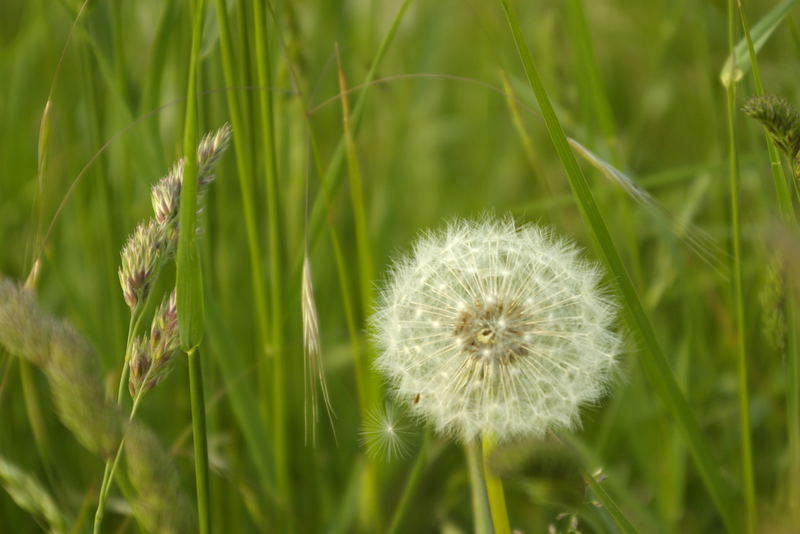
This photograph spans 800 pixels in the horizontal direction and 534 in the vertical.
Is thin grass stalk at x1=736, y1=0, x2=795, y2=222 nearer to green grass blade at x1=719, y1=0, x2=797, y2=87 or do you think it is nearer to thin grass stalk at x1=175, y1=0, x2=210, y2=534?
green grass blade at x1=719, y1=0, x2=797, y2=87

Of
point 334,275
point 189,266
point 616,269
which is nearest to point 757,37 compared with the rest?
point 616,269

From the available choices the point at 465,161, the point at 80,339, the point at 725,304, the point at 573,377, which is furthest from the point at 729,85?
the point at 465,161

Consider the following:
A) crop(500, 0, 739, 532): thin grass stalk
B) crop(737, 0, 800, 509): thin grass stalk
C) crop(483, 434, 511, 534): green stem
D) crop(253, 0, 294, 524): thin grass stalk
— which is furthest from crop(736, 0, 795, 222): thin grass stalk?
crop(253, 0, 294, 524): thin grass stalk

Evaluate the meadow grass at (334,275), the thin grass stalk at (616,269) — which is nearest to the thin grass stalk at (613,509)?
the meadow grass at (334,275)

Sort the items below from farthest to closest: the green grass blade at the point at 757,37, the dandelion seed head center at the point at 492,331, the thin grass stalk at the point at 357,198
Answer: the thin grass stalk at the point at 357,198 → the green grass blade at the point at 757,37 → the dandelion seed head center at the point at 492,331

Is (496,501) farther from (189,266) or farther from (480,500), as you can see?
(189,266)

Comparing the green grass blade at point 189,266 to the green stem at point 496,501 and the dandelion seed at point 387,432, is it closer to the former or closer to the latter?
the dandelion seed at point 387,432
